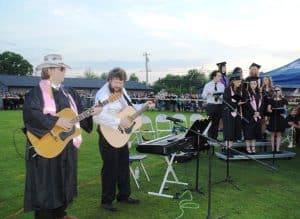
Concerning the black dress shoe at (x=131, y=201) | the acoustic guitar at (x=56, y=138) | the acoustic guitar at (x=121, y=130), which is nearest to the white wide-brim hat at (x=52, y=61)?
the acoustic guitar at (x=56, y=138)

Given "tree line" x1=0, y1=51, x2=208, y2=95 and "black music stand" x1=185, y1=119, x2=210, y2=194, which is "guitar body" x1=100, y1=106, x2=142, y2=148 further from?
"tree line" x1=0, y1=51, x2=208, y2=95

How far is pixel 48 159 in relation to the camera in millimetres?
4500

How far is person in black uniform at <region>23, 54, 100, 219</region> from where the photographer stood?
14.7ft

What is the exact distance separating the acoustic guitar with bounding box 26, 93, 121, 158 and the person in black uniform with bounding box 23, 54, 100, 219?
6 cm

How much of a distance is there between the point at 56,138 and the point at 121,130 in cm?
126

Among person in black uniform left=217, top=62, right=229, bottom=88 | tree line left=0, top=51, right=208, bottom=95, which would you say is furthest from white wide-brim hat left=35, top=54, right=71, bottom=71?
tree line left=0, top=51, right=208, bottom=95

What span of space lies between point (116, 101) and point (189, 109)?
84.6 feet

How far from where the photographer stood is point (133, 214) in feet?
18.4

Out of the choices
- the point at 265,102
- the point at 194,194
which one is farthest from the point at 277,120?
the point at 194,194

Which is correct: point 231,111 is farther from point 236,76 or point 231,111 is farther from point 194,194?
point 194,194

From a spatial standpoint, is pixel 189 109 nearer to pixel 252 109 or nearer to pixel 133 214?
pixel 252 109

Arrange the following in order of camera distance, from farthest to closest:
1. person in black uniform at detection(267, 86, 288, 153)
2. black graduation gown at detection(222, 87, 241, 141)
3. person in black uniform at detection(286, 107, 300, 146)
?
1. person in black uniform at detection(286, 107, 300, 146)
2. person in black uniform at detection(267, 86, 288, 153)
3. black graduation gown at detection(222, 87, 241, 141)

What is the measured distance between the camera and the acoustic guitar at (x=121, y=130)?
5551 millimetres

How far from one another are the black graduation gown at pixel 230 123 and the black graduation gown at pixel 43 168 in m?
5.36
